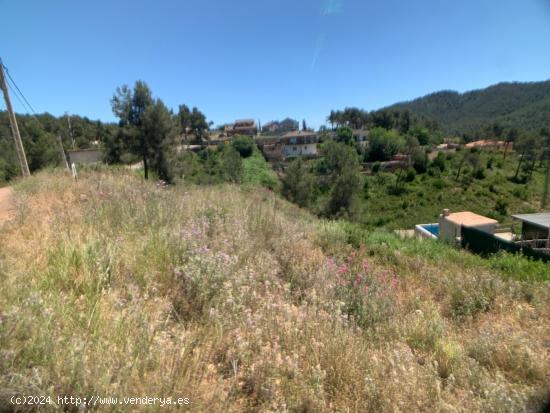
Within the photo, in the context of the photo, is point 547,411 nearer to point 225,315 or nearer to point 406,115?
point 225,315

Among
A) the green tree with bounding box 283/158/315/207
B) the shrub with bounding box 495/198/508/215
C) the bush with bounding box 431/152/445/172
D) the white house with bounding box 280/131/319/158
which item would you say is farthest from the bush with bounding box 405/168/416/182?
the white house with bounding box 280/131/319/158

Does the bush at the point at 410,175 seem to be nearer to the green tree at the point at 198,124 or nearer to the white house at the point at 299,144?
the white house at the point at 299,144

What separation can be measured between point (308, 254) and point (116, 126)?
20927mm

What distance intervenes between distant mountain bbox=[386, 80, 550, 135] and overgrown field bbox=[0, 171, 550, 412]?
81506 mm

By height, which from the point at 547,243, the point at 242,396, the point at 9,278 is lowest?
the point at 547,243

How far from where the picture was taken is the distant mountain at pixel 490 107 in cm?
7577

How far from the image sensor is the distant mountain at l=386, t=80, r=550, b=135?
75.8 metres

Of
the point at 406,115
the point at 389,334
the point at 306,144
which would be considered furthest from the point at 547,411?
the point at 406,115

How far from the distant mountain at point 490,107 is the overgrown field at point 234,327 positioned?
8151cm

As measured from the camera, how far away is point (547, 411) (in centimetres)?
186

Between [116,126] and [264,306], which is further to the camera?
[116,126]

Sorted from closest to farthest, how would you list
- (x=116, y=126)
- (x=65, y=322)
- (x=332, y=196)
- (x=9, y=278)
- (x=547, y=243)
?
(x=65, y=322)
(x=9, y=278)
(x=547, y=243)
(x=116, y=126)
(x=332, y=196)

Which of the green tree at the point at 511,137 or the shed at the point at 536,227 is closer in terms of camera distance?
the shed at the point at 536,227

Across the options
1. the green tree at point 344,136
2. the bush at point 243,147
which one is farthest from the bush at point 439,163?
the bush at point 243,147
